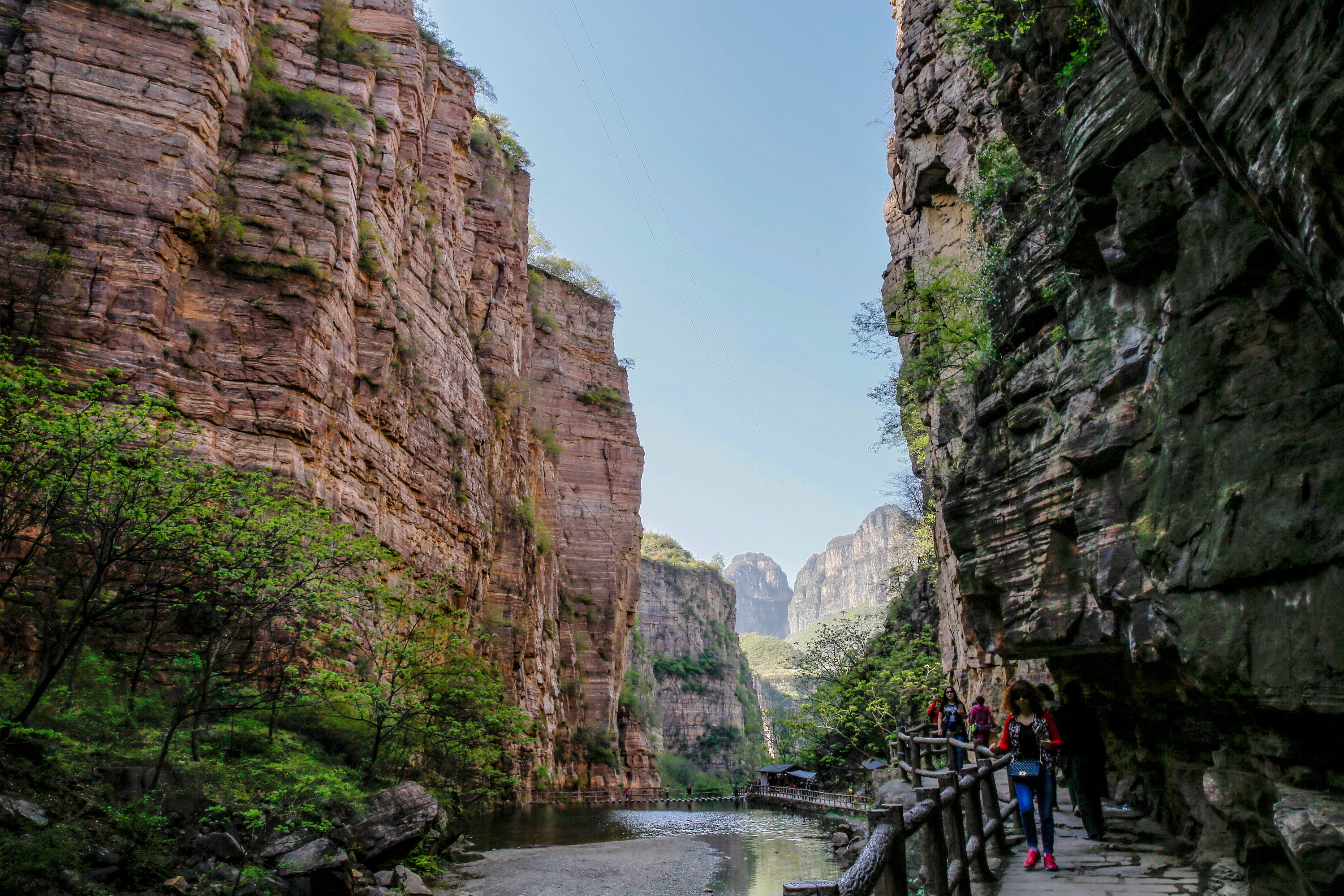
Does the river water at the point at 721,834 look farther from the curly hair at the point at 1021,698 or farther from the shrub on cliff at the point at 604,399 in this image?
the shrub on cliff at the point at 604,399

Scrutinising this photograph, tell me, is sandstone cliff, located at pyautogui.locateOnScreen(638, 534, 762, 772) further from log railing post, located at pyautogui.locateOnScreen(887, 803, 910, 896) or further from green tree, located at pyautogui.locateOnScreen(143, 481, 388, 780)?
log railing post, located at pyautogui.locateOnScreen(887, 803, 910, 896)

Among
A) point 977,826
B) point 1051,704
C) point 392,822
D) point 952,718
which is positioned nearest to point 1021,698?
point 977,826

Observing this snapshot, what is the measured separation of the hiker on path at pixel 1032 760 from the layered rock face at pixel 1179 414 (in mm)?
1228

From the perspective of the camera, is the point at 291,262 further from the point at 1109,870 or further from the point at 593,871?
the point at 1109,870

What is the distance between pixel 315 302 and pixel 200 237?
2.74 metres

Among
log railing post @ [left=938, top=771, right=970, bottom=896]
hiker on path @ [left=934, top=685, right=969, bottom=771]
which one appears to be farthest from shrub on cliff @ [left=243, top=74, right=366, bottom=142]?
log railing post @ [left=938, top=771, right=970, bottom=896]

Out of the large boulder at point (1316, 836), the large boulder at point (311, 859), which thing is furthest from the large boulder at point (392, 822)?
the large boulder at point (1316, 836)

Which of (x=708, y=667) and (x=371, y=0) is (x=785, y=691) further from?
(x=371, y=0)

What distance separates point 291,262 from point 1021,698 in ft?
59.9

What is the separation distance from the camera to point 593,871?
46.6 feet

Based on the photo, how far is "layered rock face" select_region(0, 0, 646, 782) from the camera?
15.6 metres

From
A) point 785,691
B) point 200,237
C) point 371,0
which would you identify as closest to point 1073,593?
point 200,237

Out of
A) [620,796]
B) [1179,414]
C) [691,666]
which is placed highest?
[1179,414]

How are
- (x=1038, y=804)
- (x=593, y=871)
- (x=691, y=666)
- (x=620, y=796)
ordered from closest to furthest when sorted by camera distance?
(x=1038, y=804), (x=593, y=871), (x=620, y=796), (x=691, y=666)
